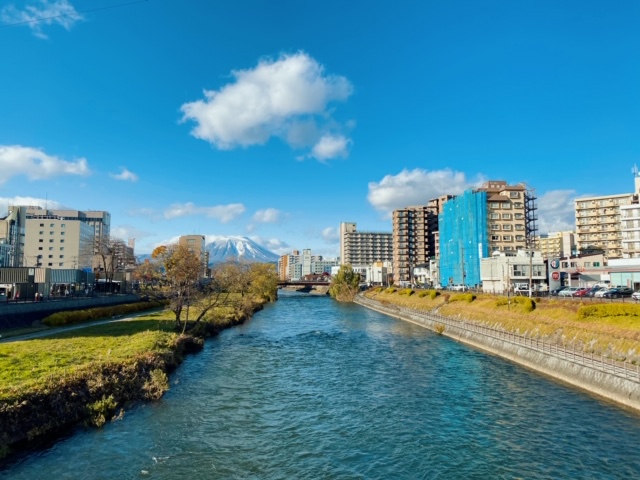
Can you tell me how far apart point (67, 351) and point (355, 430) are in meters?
24.1

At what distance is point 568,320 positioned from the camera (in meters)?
42.5

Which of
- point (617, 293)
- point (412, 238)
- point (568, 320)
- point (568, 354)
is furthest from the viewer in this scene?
point (412, 238)

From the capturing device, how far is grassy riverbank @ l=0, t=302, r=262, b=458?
20.8 m

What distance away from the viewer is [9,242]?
16162 cm

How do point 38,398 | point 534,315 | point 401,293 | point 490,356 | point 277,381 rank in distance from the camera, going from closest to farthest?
point 38,398
point 277,381
point 490,356
point 534,315
point 401,293

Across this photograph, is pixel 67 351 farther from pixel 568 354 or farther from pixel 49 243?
pixel 49 243

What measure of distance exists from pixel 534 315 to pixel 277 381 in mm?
33589

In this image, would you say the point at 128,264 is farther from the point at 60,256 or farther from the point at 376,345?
the point at 376,345

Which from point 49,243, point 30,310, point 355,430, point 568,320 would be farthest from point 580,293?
point 49,243

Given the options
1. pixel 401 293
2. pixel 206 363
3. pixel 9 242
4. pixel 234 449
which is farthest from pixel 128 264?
pixel 234 449

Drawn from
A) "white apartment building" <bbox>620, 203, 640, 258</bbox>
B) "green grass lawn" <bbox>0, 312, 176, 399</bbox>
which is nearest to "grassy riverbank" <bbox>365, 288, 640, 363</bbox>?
"green grass lawn" <bbox>0, 312, 176, 399</bbox>

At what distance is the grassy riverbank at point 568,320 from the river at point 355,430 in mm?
6064

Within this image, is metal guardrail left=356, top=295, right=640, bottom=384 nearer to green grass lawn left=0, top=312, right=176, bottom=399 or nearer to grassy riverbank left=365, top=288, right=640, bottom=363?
grassy riverbank left=365, top=288, right=640, bottom=363

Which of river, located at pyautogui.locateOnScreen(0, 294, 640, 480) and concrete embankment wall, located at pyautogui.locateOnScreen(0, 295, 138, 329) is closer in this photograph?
river, located at pyautogui.locateOnScreen(0, 294, 640, 480)
